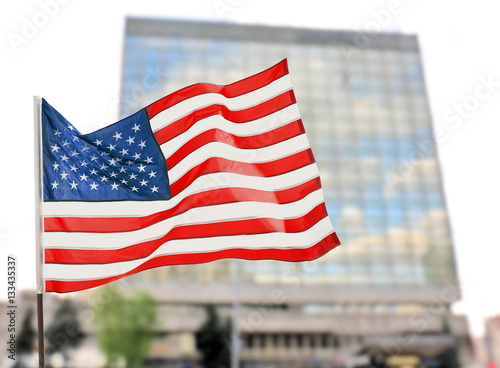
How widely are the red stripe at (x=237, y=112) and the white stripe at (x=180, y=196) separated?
28.2 inches

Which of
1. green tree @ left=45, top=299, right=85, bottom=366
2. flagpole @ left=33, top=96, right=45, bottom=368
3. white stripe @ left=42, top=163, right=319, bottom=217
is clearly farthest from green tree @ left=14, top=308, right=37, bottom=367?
flagpole @ left=33, top=96, right=45, bottom=368

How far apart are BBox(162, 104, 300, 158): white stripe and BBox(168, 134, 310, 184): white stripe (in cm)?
22

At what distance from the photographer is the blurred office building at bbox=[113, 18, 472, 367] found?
56344mm

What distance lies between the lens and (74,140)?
18.0ft

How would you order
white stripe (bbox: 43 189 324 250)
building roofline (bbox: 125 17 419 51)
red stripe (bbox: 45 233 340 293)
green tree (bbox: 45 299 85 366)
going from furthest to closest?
building roofline (bbox: 125 17 419 51) < green tree (bbox: 45 299 85 366) < red stripe (bbox: 45 233 340 293) < white stripe (bbox: 43 189 324 250)

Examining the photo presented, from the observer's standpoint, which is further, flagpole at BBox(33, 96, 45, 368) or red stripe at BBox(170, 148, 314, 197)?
red stripe at BBox(170, 148, 314, 197)

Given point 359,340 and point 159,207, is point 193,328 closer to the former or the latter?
point 359,340

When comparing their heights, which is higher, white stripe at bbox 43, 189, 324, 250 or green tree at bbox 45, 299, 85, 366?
white stripe at bbox 43, 189, 324, 250

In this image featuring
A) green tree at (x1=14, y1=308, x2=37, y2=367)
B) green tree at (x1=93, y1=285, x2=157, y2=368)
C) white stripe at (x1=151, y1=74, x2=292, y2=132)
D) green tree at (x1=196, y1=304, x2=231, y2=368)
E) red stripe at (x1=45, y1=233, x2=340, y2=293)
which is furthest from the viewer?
green tree at (x1=196, y1=304, x2=231, y2=368)

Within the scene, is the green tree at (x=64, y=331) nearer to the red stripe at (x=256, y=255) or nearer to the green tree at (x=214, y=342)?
the green tree at (x=214, y=342)

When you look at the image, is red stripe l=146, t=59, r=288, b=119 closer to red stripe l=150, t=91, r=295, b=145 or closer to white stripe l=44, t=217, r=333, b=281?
red stripe l=150, t=91, r=295, b=145

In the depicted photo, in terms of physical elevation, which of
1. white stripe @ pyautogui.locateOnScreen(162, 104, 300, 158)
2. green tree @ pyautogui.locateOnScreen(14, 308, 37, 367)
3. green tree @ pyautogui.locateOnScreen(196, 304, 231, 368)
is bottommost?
green tree @ pyautogui.locateOnScreen(196, 304, 231, 368)

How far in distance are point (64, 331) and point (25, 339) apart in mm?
4695

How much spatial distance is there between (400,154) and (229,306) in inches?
1253
